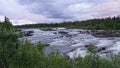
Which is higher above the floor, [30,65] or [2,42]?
[2,42]

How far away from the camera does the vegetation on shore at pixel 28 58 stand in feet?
27.0

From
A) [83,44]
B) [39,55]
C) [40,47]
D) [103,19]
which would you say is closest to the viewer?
[39,55]

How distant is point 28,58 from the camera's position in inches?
338

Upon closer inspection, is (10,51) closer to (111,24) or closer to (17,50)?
(17,50)

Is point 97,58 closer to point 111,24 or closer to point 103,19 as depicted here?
point 111,24

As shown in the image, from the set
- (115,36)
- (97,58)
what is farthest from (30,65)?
(115,36)

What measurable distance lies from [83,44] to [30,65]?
14269 millimetres

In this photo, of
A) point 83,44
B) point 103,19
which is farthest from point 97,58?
point 103,19

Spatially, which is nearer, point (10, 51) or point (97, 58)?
point (10, 51)

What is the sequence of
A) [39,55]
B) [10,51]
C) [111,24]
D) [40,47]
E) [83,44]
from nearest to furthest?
1. [10,51]
2. [39,55]
3. [40,47]
4. [83,44]
5. [111,24]

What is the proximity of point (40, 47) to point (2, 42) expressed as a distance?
143cm

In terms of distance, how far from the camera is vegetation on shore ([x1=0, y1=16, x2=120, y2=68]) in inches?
324

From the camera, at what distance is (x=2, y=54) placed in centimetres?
826

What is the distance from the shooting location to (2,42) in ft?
27.2
